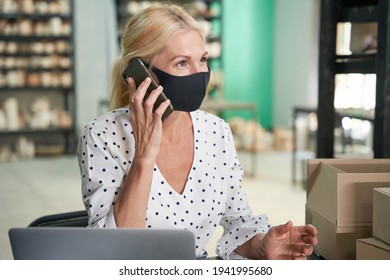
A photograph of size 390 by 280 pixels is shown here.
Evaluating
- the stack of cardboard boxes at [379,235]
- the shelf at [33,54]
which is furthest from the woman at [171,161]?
the shelf at [33,54]

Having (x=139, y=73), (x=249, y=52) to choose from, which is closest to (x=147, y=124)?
(x=139, y=73)

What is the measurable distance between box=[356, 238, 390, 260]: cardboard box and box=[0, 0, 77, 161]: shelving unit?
696 cm

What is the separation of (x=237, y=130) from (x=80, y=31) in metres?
2.45

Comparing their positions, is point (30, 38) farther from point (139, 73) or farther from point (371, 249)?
point (371, 249)

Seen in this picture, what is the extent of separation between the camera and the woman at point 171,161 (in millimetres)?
1423

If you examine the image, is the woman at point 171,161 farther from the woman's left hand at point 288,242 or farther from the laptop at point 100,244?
the laptop at point 100,244

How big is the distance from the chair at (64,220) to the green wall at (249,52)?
7.71m

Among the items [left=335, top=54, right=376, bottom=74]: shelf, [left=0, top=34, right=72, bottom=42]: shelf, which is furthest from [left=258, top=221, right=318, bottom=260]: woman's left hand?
[left=0, top=34, right=72, bottom=42]: shelf

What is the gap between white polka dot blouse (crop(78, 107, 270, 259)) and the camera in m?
1.51

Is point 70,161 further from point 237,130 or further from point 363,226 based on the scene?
point 363,226

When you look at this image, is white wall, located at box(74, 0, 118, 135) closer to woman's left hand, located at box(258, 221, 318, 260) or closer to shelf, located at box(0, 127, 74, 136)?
shelf, located at box(0, 127, 74, 136)

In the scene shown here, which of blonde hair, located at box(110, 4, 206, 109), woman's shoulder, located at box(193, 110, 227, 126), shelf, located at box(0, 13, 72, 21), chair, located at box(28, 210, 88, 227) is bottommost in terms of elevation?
chair, located at box(28, 210, 88, 227)

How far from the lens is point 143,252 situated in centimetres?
101
